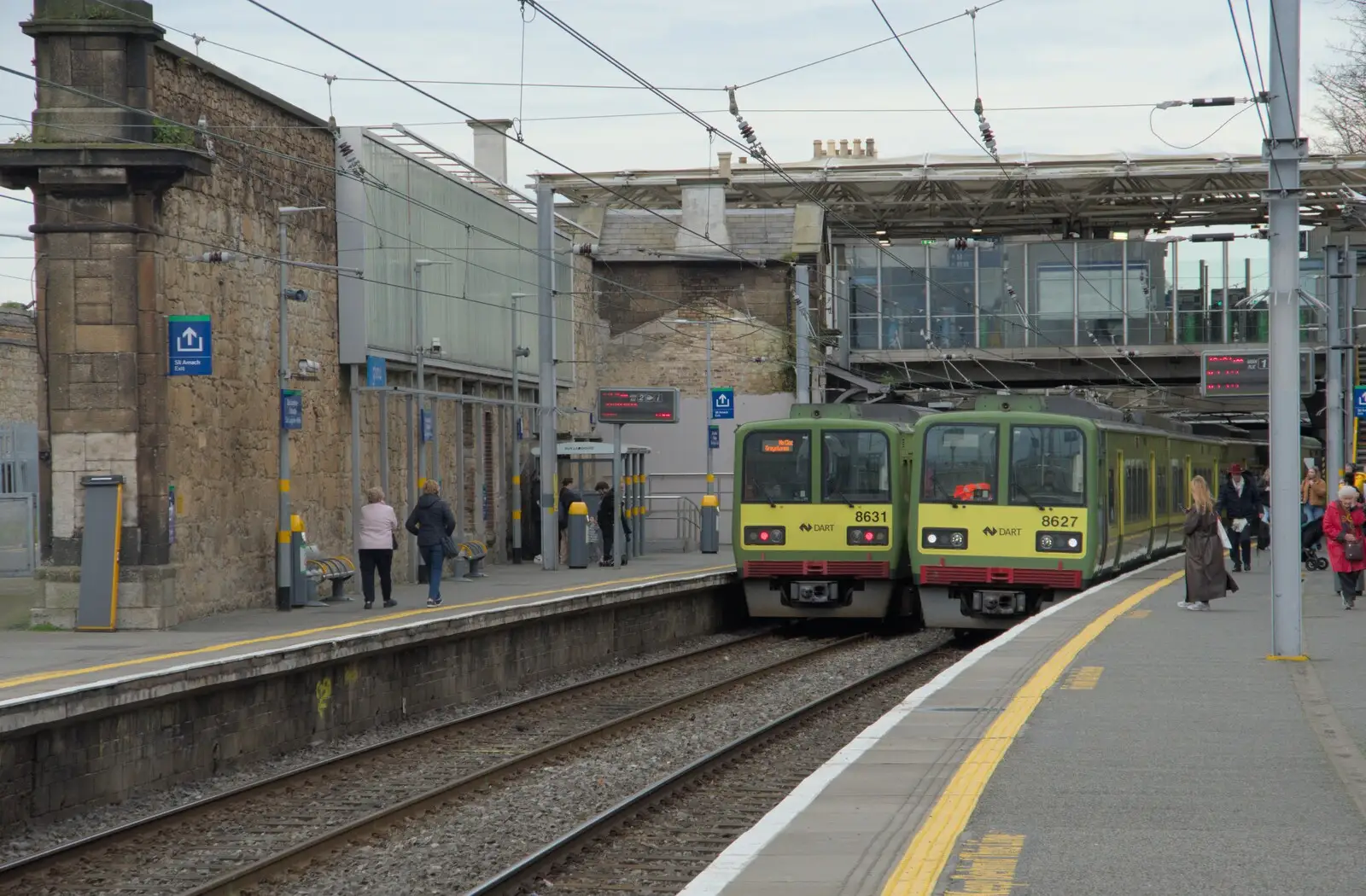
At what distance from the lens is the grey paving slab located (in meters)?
6.33

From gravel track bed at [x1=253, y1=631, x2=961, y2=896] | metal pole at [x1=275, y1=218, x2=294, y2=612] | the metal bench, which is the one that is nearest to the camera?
gravel track bed at [x1=253, y1=631, x2=961, y2=896]

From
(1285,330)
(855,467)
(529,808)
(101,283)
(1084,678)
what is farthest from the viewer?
(855,467)

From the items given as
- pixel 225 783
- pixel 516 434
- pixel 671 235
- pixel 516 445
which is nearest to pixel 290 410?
pixel 225 783

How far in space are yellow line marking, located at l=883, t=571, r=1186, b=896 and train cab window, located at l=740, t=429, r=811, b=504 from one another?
9644 millimetres

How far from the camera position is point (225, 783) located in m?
12.8

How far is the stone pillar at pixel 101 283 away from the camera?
60.6 feet

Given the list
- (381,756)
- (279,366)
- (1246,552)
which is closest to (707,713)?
(381,756)

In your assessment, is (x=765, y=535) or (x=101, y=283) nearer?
(x=101, y=283)

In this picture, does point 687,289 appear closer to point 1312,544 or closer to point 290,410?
point 1312,544

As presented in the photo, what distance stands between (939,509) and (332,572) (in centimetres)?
751

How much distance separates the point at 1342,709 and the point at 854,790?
4.15 m

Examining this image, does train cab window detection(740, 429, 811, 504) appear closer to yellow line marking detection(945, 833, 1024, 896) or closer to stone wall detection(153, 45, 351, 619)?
stone wall detection(153, 45, 351, 619)

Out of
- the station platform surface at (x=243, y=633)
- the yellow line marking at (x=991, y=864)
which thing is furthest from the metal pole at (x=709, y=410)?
the yellow line marking at (x=991, y=864)

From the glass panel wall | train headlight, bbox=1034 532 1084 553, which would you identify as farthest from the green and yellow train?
the glass panel wall
